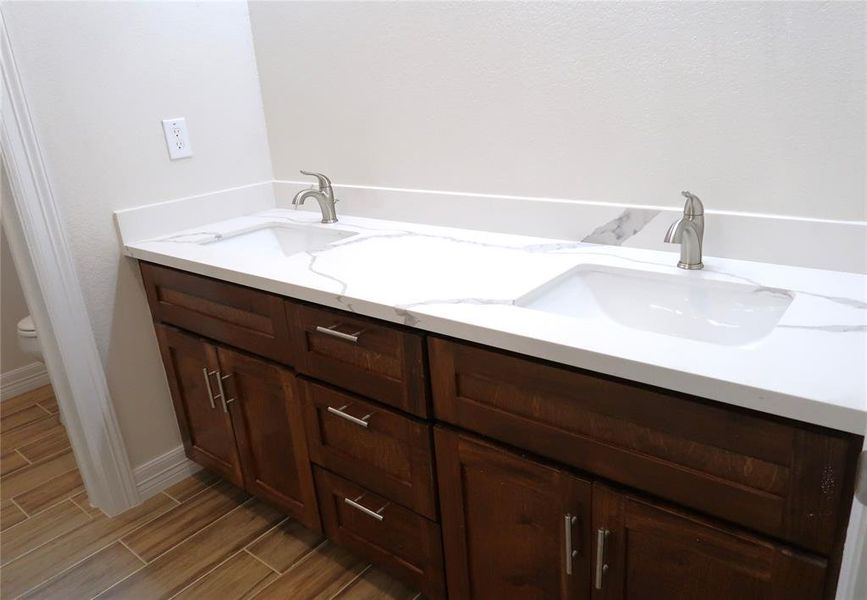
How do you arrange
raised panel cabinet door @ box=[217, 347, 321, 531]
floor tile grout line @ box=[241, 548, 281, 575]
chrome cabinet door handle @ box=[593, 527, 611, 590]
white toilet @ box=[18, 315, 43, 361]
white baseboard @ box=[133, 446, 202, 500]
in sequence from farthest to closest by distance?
white toilet @ box=[18, 315, 43, 361], white baseboard @ box=[133, 446, 202, 500], floor tile grout line @ box=[241, 548, 281, 575], raised panel cabinet door @ box=[217, 347, 321, 531], chrome cabinet door handle @ box=[593, 527, 611, 590]

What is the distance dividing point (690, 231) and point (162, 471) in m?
1.74

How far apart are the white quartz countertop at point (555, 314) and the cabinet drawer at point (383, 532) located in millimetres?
473

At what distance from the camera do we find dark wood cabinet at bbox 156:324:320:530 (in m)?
1.60

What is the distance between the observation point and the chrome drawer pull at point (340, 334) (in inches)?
51.5

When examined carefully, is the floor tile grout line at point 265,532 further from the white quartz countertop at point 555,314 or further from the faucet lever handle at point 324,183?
the faucet lever handle at point 324,183

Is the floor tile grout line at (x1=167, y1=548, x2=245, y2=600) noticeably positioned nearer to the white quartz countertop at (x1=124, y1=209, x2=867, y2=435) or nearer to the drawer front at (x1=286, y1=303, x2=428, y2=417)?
the drawer front at (x1=286, y1=303, x2=428, y2=417)

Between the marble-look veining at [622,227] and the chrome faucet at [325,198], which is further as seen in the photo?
the chrome faucet at [325,198]

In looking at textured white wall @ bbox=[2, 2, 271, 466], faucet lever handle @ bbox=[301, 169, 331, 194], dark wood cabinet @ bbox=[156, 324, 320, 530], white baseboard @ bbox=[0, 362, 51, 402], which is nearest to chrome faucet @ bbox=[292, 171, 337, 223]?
faucet lever handle @ bbox=[301, 169, 331, 194]

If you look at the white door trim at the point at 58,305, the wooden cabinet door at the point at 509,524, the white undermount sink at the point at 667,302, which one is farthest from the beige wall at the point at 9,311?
the white undermount sink at the point at 667,302

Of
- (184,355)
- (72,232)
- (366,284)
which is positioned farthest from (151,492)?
(366,284)

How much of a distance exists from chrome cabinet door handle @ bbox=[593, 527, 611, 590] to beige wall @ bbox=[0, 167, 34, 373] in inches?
106

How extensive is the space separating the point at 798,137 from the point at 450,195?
0.82 meters

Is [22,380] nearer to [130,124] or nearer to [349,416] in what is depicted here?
[130,124]

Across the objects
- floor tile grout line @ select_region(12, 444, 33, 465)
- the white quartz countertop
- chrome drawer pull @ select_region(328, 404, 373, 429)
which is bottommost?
floor tile grout line @ select_region(12, 444, 33, 465)
